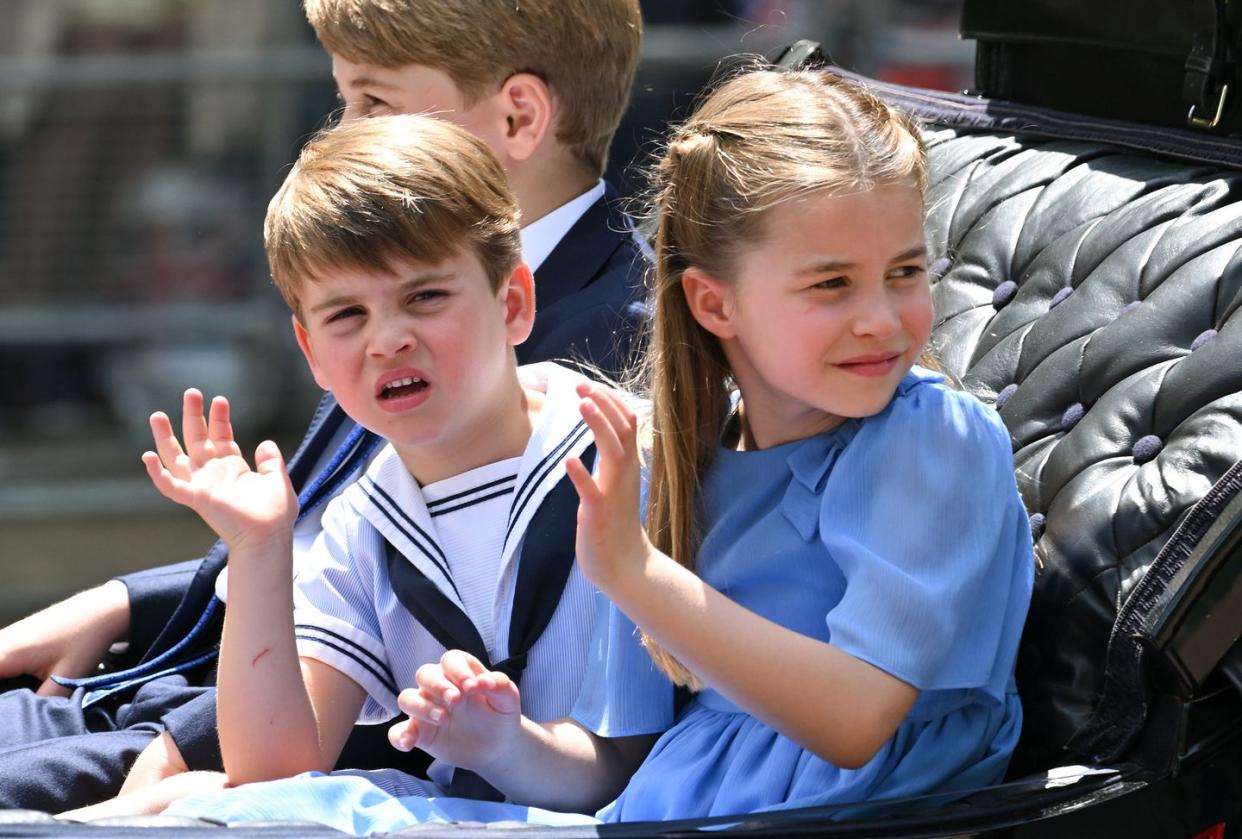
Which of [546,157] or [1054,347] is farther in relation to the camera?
[546,157]

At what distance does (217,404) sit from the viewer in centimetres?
169

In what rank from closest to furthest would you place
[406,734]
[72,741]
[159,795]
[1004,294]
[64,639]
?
1. [406,734]
2. [159,795]
3. [72,741]
4. [1004,294]
5. [64,639]

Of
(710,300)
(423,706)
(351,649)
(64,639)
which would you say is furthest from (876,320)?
(64,639)

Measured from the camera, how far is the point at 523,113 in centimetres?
226

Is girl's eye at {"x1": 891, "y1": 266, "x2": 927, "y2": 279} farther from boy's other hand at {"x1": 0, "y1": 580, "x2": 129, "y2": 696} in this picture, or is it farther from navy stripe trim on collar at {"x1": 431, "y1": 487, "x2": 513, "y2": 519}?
boy's other hand at {"x1": 0, "y1": 580, "x2": 129, "y2": 696}

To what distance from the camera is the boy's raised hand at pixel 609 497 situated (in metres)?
1.46

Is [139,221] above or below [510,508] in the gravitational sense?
below

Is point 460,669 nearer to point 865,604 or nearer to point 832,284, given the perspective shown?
point 865,604

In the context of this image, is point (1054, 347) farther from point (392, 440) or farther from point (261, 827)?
point (261, 827)

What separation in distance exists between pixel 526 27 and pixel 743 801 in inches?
Result: 43.4

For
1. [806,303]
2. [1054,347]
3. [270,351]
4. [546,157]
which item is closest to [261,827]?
[806,303]

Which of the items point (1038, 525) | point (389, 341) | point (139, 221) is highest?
point (389, 341)

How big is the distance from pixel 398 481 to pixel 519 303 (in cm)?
23

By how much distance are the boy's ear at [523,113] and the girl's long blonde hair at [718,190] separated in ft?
1.61
